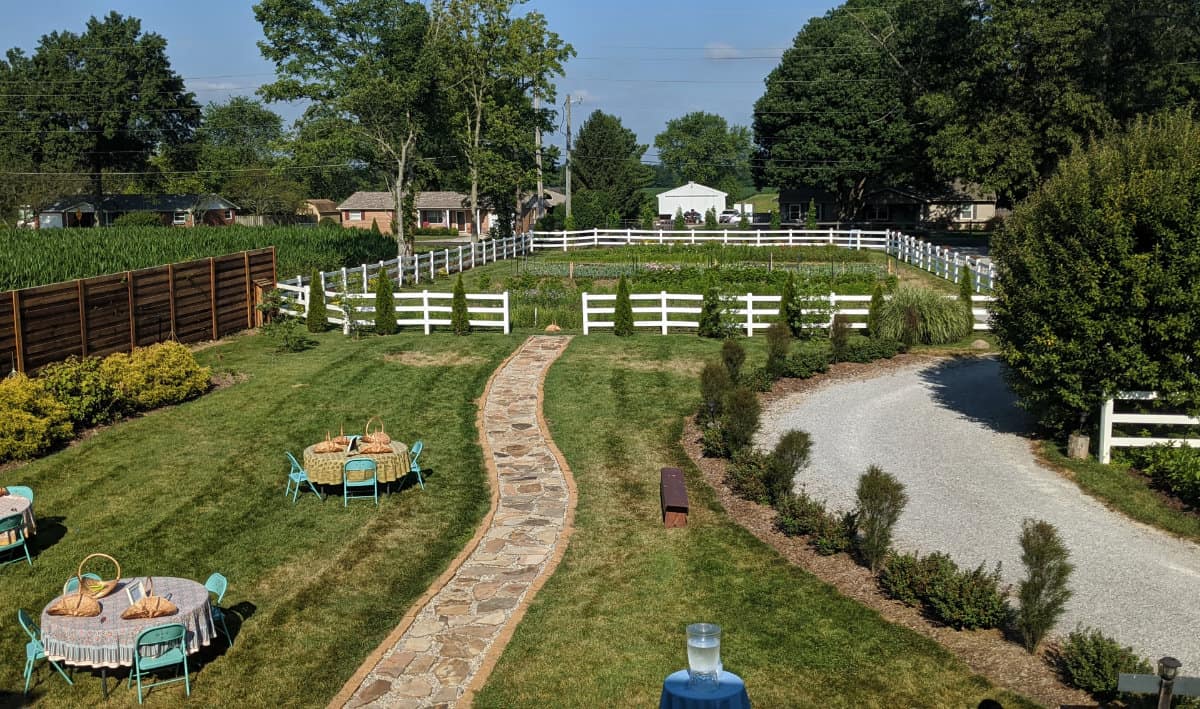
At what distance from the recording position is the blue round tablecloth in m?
6.06

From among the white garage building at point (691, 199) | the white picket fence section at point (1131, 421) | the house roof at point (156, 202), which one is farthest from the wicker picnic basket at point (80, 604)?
the white garage building at point (691, 199)

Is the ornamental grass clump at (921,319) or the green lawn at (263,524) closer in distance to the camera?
the green lawn at (263,524)

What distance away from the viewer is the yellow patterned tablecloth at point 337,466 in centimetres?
1380

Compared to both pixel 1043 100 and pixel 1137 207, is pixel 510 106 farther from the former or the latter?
pixel 1137 207

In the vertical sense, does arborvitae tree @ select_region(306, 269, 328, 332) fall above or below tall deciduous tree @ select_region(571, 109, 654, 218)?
below

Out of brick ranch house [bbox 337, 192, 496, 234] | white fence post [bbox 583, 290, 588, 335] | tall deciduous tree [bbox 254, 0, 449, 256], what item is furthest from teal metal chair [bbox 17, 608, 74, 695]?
brick ranch house [bbox 337, 192, 496, 234]

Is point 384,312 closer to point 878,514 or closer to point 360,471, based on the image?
point 360,471

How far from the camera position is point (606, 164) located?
7844cm

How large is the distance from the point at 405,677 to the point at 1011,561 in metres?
7.32

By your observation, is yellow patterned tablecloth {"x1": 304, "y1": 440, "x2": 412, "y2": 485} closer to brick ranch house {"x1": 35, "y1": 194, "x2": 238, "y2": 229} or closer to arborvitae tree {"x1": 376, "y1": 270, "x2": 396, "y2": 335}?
arborvitae tree {"x1": 376, "y1": 270, "x2": 396, "y2": 335}

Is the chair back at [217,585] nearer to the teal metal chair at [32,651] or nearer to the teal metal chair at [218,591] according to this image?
the teal metal chair at [218,591]

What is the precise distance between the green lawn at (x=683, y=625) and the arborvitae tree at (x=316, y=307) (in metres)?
13.1

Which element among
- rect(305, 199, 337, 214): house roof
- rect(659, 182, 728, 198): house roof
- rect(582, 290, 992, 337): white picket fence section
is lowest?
rect(582, 290, 992, 337): white picket fence section

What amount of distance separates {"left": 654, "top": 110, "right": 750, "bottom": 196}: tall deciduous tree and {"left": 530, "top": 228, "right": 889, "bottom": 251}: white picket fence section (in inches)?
3434
